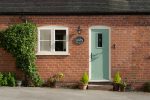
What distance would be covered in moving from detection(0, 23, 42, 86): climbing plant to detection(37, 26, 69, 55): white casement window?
49 cm

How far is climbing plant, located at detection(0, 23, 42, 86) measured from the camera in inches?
735

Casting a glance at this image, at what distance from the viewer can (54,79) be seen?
1883 centimetres

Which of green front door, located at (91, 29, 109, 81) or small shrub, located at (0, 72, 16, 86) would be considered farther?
green front door, located at (91, 29, 109, 81)

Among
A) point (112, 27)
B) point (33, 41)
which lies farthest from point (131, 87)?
point (33, 41)

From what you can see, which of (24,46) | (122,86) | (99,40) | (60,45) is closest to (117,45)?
(99,40)

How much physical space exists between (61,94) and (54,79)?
1.99 meters

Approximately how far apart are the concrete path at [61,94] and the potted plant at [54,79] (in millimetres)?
710

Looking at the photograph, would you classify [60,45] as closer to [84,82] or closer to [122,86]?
[84,82]

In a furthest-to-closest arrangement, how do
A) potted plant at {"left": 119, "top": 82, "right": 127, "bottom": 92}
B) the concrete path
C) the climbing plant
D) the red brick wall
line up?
the red brick wall, the climbing plant, potted plant at {"left": 119, "top": 82, "right": 127, "bottom": 92}, the concrete path

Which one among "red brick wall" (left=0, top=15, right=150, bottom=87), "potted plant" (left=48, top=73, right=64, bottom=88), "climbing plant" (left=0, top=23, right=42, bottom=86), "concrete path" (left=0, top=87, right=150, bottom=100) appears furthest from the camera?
"red brick wall" (left=0, top=15, right=150, bottom=87)

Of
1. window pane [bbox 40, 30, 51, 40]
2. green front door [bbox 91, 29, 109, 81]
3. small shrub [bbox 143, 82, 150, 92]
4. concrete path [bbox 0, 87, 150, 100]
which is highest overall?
window pane [bbox 40, 30, 51, 40]

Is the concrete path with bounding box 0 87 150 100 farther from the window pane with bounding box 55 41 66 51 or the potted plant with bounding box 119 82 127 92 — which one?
the window pane with bounding box 55 41 66 51

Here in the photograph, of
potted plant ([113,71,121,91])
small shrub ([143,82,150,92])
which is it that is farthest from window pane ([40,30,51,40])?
small shrub ([143,82,150,92])

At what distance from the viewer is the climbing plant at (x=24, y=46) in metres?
18.7
